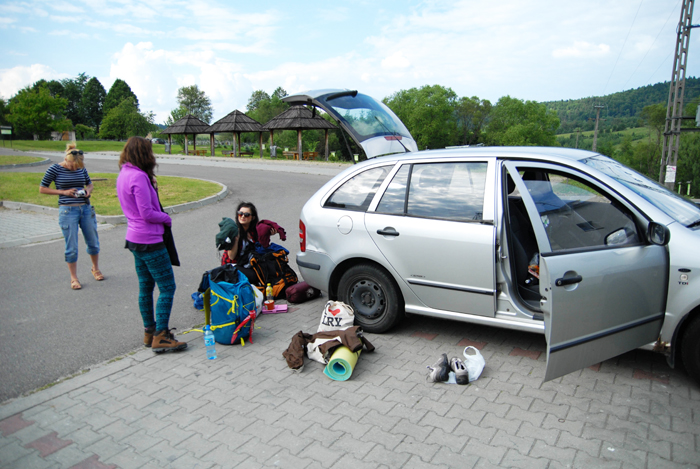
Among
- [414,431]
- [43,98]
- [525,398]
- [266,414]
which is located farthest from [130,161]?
[43,98]

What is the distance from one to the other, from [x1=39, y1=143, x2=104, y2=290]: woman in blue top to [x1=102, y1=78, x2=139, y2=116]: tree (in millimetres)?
108182

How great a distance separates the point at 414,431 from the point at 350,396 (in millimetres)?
644

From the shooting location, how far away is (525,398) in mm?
3496

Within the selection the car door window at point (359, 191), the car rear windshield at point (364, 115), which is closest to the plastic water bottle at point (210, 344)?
the car door window at point (359, 191)

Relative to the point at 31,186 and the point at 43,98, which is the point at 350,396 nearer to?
the point at 31,186

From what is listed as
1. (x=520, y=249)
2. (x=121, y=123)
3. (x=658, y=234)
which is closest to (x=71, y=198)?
(x=520, y=249)

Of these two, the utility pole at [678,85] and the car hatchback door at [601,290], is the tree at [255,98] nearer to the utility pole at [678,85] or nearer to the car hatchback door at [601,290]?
the utility pole at [678,85]

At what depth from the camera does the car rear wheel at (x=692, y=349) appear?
3.28 metres

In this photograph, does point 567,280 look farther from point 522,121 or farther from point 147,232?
point 522,121

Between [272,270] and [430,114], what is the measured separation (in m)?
106

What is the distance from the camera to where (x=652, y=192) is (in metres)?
3.76

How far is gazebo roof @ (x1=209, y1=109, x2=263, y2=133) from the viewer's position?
3775 centimetres

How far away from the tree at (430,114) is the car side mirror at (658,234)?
10129 cm

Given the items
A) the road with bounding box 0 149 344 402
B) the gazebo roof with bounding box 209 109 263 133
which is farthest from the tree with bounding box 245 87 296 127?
the road with bounding box 0 149 344 402
